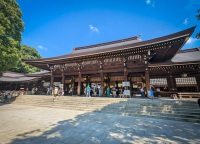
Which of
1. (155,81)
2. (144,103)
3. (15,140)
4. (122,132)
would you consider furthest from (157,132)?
(155,81)

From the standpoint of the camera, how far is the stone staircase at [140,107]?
254 inches

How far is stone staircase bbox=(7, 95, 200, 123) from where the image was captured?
6.46m

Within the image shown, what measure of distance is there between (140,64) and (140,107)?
484 centimetres

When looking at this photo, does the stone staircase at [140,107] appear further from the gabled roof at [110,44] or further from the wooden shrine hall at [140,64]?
the gabled roof at [110,44]

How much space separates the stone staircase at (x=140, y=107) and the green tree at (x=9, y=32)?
19.3 feet

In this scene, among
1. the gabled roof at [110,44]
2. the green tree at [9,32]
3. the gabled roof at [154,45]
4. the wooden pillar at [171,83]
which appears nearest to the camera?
the gabled roof at [154,45]

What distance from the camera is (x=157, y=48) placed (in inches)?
389

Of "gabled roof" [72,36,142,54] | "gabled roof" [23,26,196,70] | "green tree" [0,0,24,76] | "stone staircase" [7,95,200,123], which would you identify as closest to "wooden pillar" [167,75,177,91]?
"gabled roof" [23,26,196,70]

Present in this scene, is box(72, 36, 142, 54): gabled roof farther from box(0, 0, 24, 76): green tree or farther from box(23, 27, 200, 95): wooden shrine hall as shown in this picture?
box(0, 0, 24, 76): green tree

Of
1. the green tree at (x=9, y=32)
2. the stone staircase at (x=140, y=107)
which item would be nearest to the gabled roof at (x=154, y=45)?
the green tree at (x=9, y=32)

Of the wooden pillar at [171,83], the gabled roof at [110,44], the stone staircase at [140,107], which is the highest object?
the gabled roof at [110,44]

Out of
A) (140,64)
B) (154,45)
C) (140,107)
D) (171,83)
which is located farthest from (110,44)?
(140,107)

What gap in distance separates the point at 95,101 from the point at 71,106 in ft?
7.48

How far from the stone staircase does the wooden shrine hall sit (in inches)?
114
